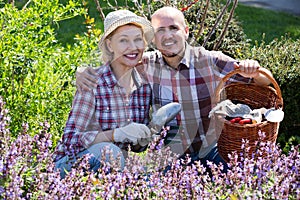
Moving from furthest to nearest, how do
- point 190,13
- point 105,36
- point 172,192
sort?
point 190,13, point 105,36, point 172,192

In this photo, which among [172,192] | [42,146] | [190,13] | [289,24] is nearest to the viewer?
[172,192]

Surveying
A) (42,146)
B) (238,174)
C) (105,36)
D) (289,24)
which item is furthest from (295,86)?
(289,24)

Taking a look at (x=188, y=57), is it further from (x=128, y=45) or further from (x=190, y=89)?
(x=128, y=45)

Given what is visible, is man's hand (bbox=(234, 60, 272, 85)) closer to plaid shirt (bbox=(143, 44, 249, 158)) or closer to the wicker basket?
the wicker basket

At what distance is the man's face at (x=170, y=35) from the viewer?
360 centimetres

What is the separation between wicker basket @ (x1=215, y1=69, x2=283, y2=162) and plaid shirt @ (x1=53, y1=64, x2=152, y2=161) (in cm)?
48

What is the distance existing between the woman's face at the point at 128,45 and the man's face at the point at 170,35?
0.14m

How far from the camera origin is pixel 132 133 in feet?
11.2

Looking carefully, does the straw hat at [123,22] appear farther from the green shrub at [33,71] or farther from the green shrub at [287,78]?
the green shrub at [287,78]

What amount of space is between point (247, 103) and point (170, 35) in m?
0.75

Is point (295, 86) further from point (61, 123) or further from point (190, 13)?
point (61, 123)

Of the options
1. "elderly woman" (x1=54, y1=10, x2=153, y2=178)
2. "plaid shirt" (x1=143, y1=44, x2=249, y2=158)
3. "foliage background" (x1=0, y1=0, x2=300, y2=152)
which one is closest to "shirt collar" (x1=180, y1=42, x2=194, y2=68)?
"plaid shirt" (x1=143, y1=44, x2=249, y2=158)

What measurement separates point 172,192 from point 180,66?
125cm

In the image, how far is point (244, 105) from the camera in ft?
12.2
